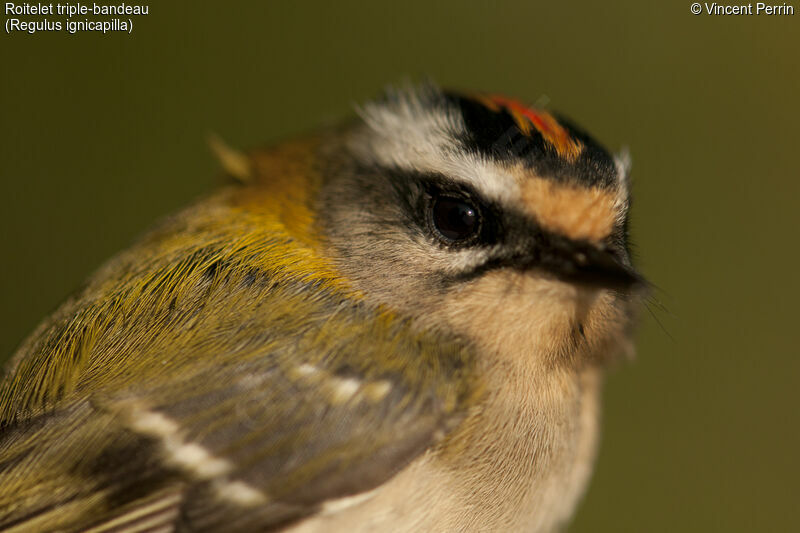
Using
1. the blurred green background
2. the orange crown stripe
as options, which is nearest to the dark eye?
the orange crown stripe

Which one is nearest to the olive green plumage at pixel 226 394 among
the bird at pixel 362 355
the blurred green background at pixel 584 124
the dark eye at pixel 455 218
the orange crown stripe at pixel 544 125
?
the bird at pixel 362 355

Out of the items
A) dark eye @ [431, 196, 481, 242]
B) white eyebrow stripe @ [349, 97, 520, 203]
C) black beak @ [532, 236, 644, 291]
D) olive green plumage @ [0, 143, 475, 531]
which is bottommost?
olive green plumage @ [0, 143, 475, 531]

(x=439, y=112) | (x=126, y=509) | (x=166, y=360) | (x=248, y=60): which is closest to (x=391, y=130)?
(x=439, y=112)

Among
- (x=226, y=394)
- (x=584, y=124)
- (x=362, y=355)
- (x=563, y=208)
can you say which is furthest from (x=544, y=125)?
(x=584, y=124)

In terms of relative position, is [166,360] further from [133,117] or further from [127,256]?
[133,117]

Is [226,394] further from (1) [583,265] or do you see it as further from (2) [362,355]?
(1) [583,265]

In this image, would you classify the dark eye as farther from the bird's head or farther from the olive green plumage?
the olive green plumage
